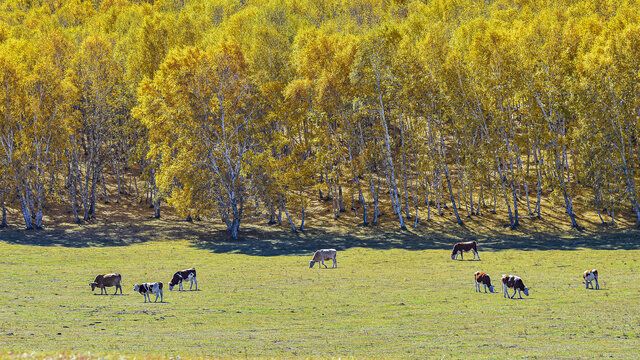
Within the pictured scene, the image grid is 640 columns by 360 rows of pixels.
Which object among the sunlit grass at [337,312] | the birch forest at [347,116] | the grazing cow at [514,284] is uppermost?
the birch forest at [347,116]

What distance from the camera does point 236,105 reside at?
62688 mm

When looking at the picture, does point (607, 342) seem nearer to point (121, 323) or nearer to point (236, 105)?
point (121, 323)

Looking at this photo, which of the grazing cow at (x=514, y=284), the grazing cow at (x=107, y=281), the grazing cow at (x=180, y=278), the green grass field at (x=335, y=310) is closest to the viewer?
the green grass field at (x=335, y=310)

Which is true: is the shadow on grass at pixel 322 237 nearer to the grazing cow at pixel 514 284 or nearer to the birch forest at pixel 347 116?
the birch forest at pixel 347 116

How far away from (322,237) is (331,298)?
104 ft

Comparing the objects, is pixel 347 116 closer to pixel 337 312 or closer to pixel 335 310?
pixel 335 310

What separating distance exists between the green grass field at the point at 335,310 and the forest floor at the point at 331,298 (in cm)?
7

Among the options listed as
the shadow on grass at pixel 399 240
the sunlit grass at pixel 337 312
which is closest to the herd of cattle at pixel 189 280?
the sunlit grass at pixel 337 312

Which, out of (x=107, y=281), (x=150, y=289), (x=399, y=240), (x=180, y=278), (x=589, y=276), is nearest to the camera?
(x=150, y=289)

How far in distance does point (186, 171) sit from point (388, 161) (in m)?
21.9

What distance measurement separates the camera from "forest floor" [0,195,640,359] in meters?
19.5

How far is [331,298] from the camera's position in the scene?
29.1 meters

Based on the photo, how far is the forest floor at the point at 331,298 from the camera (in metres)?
19.5

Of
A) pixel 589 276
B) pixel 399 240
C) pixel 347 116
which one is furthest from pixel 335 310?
pixel 347 116
